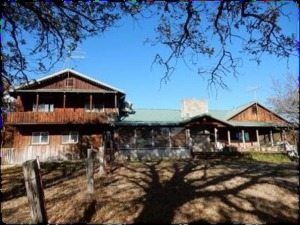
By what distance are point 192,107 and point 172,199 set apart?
2536 cm

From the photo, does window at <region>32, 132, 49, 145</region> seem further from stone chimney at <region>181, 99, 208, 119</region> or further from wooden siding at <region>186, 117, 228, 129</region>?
stone chimney at <region>181, 99, 208, 119</region>

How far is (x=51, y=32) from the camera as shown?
10.0m

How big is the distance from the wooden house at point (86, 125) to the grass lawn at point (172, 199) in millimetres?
14389

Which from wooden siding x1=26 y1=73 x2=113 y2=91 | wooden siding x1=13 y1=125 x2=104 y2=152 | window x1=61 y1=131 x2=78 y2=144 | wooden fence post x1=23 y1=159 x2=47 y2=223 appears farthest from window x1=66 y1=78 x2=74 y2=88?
wooden fence post x1=23 y1=159 x2=47 y2=223

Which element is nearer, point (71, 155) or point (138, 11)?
point (138, 11)

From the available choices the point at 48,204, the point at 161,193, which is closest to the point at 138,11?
the point at 161,193

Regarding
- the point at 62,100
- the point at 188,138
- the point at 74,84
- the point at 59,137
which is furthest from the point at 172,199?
the point at 62,100

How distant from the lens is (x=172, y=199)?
10297 millimetres

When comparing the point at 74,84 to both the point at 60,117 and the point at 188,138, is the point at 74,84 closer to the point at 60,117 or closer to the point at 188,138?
the point at 60,117

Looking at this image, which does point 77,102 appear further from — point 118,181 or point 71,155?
point 118,181

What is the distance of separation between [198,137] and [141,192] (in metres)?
21.9

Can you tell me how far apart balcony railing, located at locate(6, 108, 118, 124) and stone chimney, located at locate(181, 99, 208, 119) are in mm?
8252

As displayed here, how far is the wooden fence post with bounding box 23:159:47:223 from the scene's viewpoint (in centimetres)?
482

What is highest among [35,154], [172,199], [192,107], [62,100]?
[62,100]
